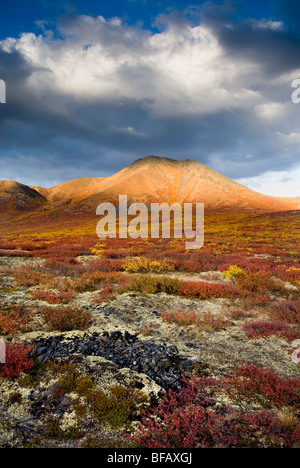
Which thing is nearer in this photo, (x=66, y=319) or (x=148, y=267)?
(x=66, y=319)

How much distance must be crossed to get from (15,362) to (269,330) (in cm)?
813

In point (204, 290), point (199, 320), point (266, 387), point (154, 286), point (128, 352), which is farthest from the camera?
point (154, 286)

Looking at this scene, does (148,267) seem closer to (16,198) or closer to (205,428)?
(205,428)

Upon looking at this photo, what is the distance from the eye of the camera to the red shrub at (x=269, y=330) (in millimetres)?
7691

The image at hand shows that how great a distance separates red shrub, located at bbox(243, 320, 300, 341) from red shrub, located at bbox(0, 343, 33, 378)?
7030 millimetres

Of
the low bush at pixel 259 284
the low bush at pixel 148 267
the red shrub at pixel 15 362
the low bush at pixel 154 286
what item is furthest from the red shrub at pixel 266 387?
the low bush at pixel 148 267

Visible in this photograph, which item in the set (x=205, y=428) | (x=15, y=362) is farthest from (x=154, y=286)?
(x=205, y=428)

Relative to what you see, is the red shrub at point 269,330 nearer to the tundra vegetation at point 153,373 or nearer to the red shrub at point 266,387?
the tundra vegetation at point 153,373

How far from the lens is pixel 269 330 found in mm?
8023

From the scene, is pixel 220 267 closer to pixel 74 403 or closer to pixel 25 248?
pixel 74 403

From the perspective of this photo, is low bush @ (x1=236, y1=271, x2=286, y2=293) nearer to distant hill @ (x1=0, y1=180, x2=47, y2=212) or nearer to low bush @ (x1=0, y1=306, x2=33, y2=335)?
low bush @ (x1=0, y1=306, x2=33, y2=335)

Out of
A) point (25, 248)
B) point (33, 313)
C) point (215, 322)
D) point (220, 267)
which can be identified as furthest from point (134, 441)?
point (25, 248)

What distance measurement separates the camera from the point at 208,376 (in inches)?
221
